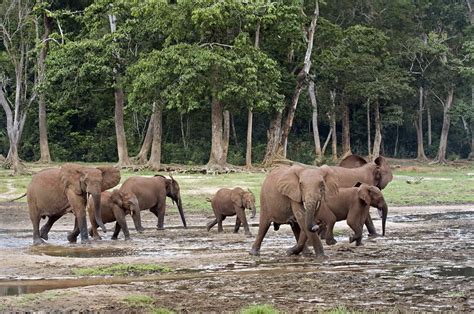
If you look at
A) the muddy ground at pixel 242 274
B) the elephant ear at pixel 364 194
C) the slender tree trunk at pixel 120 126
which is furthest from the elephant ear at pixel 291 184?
the slender tree trunk at pixel 120 126

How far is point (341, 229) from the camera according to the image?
80.3ft

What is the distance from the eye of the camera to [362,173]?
78.2 feet

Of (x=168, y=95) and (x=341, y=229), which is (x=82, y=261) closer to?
(x=341, y=229)

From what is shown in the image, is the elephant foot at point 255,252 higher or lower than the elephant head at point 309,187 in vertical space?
lower

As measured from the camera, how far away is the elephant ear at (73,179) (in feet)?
70.9

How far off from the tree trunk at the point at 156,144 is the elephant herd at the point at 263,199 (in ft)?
68.6

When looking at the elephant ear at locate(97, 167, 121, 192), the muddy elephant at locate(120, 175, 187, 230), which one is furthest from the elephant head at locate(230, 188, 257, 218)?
the elephant ear at locate(97, 167, 121, 192)

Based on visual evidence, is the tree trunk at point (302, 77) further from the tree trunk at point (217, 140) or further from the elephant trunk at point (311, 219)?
the elephant trunk at point (311, 219)

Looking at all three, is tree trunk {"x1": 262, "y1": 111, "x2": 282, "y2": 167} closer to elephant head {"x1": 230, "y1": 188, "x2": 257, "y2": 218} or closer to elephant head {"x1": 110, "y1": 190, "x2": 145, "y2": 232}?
elephant head {"x1": 230, "y1": 188, "x2": 257, "y2": 218}

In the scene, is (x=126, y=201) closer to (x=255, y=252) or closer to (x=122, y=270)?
(x=255, y=252)

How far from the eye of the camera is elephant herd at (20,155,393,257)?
1734 cm

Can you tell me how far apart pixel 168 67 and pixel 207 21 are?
2897 mm

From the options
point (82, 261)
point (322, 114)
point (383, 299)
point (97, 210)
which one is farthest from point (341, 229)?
point (322, 114)

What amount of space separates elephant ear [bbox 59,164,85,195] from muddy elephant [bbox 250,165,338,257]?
5.19m
